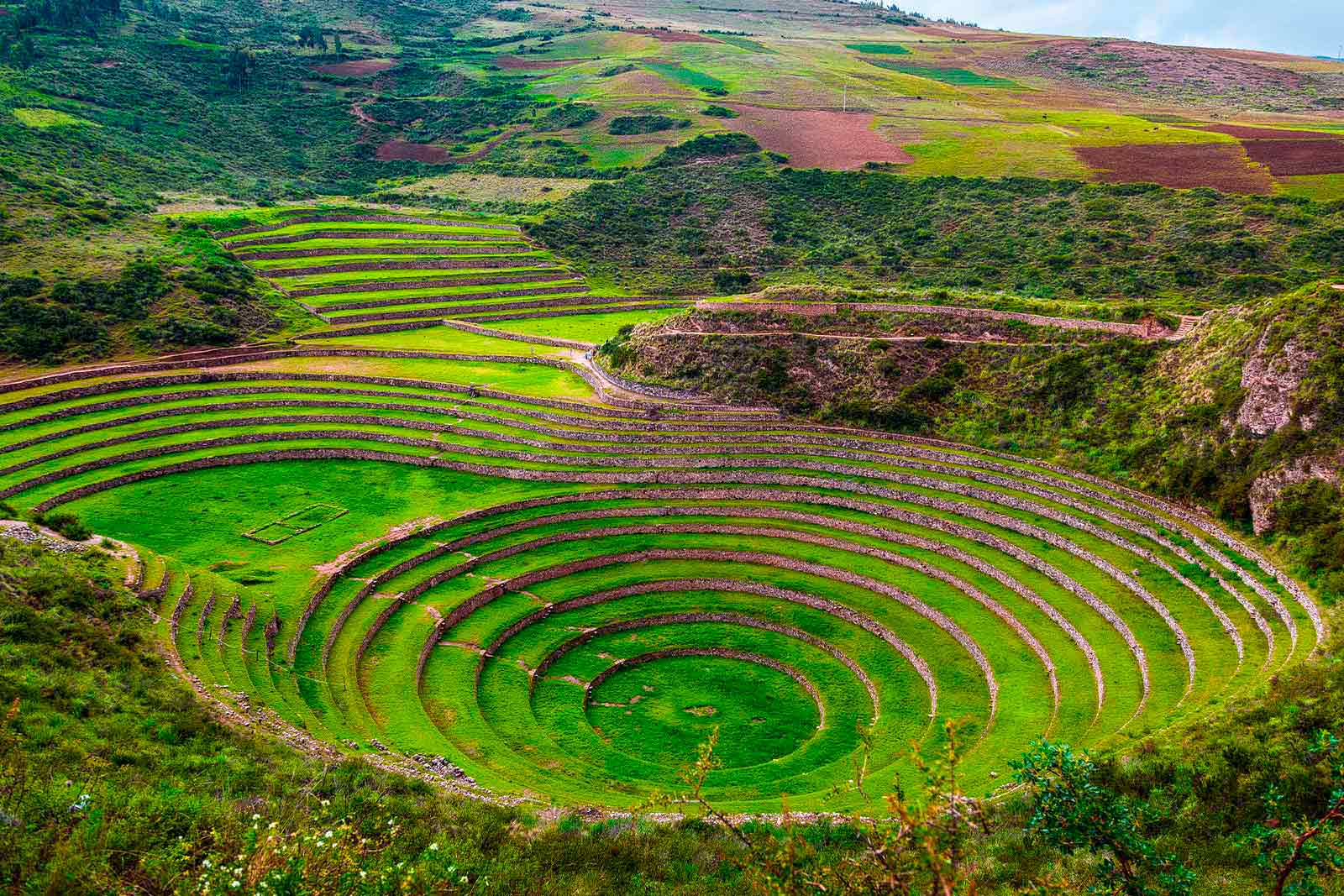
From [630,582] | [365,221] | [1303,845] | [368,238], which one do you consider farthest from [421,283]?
[1303,845]

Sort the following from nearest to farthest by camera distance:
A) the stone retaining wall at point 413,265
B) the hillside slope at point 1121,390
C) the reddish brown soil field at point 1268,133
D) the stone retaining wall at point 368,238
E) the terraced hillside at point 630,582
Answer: the terraced hillside at point 630,582 < the hillside slope at point 1121,390 < the stone retaining wall at point 413,265 < the stone retaining wall at point 368,238 < the reddish brown soil field at point 1268,133

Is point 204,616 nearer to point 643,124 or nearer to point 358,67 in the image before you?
point 643,124

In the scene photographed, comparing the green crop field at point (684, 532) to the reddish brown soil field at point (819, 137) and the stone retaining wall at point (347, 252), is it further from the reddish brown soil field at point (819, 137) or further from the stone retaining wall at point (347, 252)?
the reddish brown soil field at point (819, 137)

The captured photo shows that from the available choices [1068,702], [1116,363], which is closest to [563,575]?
[1068,702]

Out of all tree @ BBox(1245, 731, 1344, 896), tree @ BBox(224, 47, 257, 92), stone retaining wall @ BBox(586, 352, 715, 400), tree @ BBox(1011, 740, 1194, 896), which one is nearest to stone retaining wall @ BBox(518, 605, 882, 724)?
tree @ BBox(1245, 731, 1344, 896)

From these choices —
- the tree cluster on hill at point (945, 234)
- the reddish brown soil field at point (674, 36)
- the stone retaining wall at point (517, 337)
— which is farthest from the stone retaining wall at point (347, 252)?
the reddish brown soil field at point (674, 36)

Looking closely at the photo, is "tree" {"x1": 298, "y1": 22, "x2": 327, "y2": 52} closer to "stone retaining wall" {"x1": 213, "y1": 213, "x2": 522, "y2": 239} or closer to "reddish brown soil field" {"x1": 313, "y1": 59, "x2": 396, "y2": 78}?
"reddish brown soil field" {"x1": 313, "y1": 59, "x2": 396, "y2": 78}

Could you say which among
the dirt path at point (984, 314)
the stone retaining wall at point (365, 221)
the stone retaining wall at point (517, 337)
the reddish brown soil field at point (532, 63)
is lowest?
the stone retaining wall at point (517, 337)
